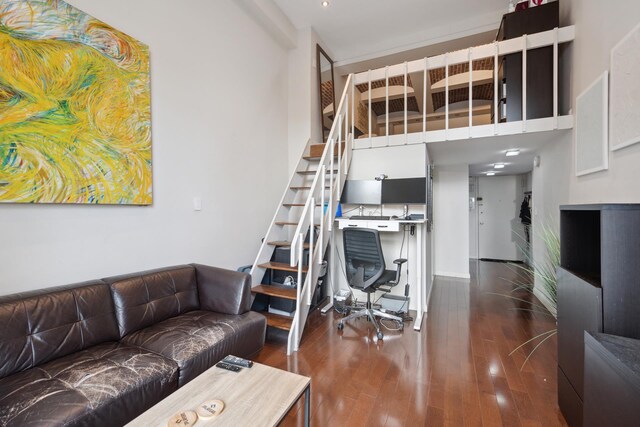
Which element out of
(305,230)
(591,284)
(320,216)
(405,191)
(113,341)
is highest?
(405,191)

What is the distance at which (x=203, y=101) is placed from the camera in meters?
2.91

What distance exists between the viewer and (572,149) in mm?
2865

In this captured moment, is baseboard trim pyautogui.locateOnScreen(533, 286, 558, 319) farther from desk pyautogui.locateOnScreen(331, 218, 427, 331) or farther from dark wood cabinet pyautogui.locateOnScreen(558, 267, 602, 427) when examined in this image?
dark wood cabinet pyautogui.locateOnScreen(558, 267, 602, 427)

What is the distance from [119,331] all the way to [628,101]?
3.69 m

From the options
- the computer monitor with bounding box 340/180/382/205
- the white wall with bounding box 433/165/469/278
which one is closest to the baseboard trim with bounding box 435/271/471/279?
the white wall with bounding box 433/165/469/278

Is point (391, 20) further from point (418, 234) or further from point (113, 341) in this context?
point (113, 341)

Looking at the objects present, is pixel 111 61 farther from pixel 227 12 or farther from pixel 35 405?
pixel 35 405

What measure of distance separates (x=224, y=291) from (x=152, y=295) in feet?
1.71

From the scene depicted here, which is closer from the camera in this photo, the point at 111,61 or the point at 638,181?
the point at 638,181

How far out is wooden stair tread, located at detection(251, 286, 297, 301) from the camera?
2.68 metres

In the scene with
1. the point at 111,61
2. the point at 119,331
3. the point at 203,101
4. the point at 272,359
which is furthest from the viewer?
the point at 203,101

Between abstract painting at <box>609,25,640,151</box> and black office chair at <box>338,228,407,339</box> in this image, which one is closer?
abstract painting at <box>609,25,640,151</box>

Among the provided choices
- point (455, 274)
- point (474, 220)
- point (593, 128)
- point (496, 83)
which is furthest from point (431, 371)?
point (474, 220)

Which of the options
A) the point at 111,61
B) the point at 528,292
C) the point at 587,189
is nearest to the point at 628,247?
the point at 587,189
